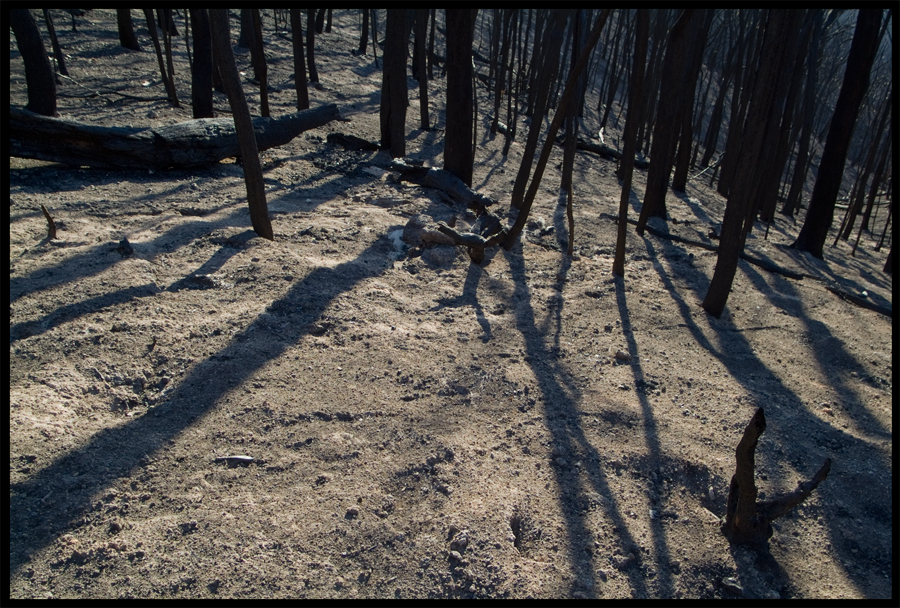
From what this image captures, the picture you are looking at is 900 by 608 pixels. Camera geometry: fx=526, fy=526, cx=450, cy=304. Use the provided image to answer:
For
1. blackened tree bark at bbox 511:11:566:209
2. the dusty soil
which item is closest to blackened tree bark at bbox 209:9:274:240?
the dusty soil

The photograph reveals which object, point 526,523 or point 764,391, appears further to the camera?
point 764,391

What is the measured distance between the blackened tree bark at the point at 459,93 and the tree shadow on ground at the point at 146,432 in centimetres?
335

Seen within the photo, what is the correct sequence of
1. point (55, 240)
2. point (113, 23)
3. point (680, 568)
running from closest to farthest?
1. point (680, 568)
2. point (55, 240)
3. point (113, 23)

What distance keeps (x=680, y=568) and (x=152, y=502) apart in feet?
6.97

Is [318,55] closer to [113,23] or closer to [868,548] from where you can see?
[113,23]

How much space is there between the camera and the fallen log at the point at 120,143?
498cm

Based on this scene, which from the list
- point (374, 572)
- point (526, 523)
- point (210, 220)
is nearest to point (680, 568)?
point (526, 523)

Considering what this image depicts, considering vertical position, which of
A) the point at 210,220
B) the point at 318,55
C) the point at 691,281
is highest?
the point at 318,55

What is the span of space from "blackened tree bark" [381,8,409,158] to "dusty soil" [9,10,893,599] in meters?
2.84

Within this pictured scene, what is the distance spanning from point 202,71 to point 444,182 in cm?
414

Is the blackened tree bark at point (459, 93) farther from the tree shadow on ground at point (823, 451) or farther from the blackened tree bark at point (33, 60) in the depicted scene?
the blackened tree bark at point (33, 60)

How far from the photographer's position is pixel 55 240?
12.6ft

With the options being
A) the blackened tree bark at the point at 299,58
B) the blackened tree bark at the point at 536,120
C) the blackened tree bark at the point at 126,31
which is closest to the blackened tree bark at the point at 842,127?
the blackened tree bark at the point at 536,120

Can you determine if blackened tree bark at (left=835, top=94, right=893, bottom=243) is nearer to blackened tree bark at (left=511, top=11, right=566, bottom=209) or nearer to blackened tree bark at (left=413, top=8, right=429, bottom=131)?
blackened tree bark at (left=511, top=11, right=566, bottom=209)
